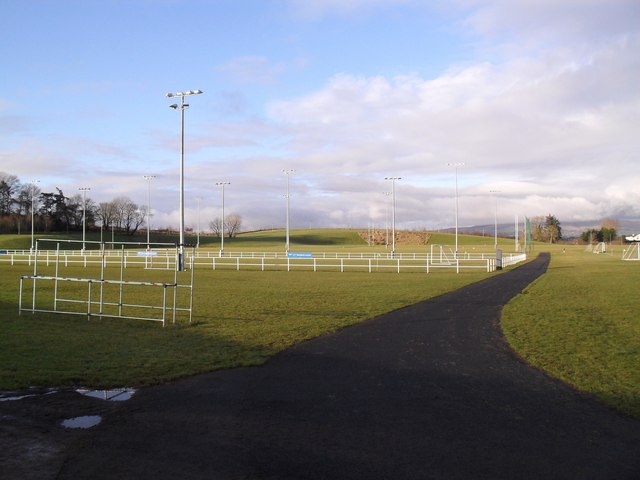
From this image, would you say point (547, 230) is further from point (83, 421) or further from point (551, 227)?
point (83, 421)

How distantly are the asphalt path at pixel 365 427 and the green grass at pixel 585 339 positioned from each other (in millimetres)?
537

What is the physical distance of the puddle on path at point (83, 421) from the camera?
253 inches

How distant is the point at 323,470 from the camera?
505cm

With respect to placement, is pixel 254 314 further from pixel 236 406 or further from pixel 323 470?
pixel 323 470

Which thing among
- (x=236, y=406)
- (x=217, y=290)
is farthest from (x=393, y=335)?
(x=217, y=290)

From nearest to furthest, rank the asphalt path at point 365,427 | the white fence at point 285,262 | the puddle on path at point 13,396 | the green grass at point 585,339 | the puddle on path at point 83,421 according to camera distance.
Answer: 1. the asphalt path at point 365,427
2. the puddle on path at point 83,421
3. the puddle on path at point 13,396
4. the green grass at point 585,339
5. the white fence at point 285,262

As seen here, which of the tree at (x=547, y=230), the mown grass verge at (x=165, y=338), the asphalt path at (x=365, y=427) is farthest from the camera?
the tree at (x=547, y=230)

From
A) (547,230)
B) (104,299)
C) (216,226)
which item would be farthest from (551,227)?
(104,299)

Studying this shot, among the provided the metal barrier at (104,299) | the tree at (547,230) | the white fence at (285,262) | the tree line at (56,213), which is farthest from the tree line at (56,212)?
the tree at (547,230)

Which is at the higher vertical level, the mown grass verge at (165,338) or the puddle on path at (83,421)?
the puddle on path at (83,421)

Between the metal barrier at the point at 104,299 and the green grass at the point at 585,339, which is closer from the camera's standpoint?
the green grass at the point at 585,339

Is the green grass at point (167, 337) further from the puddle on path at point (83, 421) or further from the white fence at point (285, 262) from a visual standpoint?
the white fence at point (285, 262)

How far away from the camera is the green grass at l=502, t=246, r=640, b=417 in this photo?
8461mm

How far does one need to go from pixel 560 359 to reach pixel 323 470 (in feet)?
22.1
